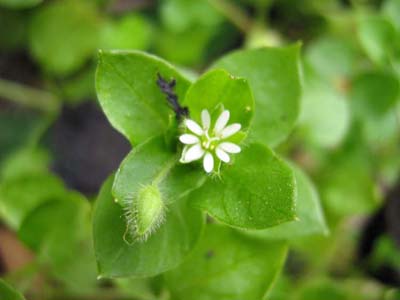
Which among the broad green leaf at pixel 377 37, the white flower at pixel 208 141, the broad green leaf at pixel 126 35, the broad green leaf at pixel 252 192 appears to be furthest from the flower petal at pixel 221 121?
the broad green leaf at pixel 126 35

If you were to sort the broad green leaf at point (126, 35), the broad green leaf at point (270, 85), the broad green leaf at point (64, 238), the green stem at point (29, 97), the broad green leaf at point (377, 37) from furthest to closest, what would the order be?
1. the green stem at point (29, 97)
2. the broad green leaf at point (126, 35)
3. the broad green leaf at point (377, 37)
4. the broad green leaf at point (64, 238)
5. the broad green leaf at point (270, 85)

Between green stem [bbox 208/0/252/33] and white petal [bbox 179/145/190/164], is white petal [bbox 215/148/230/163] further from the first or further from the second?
green stem [bbox 208/0/252/33]

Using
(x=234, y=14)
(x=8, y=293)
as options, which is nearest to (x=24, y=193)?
(x=8, y=293)

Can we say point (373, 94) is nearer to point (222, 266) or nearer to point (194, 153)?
point (222, 266)

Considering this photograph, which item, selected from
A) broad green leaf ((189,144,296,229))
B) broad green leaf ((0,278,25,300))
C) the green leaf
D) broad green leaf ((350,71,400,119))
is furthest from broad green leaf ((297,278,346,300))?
broad green leaf ((0,278,25,300))

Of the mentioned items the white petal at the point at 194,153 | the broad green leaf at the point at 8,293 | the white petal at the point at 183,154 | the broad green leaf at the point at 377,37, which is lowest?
the broad green leaf at the point at 8,293

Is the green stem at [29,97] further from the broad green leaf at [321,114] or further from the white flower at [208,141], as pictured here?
the white flower at [208,141]
